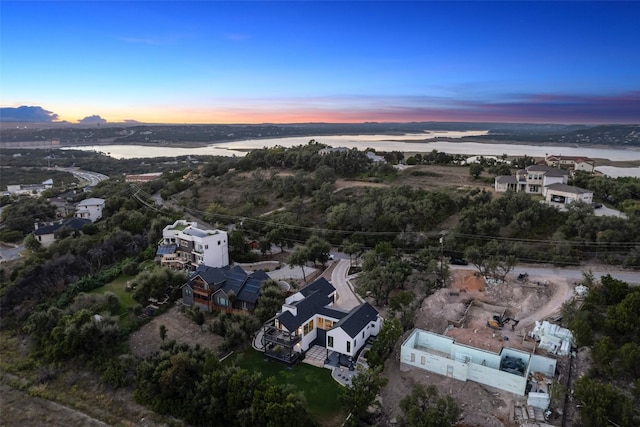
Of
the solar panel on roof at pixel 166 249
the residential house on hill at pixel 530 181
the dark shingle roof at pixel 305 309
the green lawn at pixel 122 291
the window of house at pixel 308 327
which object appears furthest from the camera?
the residential house on hill at pixel 530 181

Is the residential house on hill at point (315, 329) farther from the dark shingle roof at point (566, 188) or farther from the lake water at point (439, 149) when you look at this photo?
the lake water at point (439, 149)

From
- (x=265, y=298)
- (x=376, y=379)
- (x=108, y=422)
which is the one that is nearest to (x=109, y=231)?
(x=265, y=298)

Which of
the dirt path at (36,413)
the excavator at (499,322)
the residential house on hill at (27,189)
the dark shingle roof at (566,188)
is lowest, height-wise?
the dirt path at (36,413)

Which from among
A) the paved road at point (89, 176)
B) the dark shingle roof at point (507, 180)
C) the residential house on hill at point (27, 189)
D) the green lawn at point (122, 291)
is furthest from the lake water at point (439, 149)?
the green lawn at point (122, 291)

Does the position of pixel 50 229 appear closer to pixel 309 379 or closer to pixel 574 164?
pixel 309 379

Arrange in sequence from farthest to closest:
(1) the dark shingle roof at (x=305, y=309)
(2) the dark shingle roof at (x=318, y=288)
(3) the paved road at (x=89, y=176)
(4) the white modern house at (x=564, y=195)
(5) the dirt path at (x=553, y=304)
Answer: (3) the paved road at (x=89, y=176)
(4) the white modern house at (x=564, y=195)
(2) the dark shingle roof at (x=318, y=288)
(5) the dirt path at (x=553, y=304)
(1) the dark shingle roof at (x=305, y=309)

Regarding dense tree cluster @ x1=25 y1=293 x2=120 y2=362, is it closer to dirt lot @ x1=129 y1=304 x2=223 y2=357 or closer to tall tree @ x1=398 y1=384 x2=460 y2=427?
dirt lot @ x1=129 y1=304 x2=223 y2=357

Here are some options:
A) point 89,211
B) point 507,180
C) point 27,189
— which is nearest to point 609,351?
point 507,180
